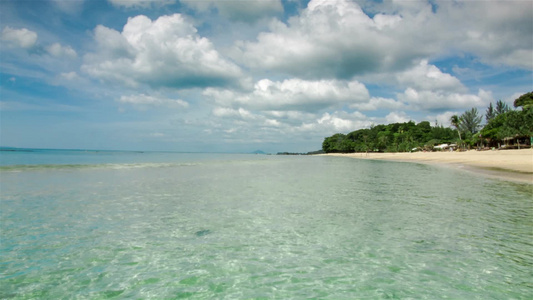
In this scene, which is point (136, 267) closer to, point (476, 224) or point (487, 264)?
point (487, 264)

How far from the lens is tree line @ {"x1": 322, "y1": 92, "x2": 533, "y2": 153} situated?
65062 millimetres

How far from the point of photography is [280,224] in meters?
9.60

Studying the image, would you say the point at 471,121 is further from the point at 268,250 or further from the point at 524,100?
the point at 268,250

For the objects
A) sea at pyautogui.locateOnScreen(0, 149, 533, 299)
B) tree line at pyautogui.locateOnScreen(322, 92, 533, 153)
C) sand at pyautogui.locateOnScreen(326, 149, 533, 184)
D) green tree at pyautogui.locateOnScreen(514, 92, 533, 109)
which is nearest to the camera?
sea at pyautogui.locateOnScreen(0, 149, 533, 299)

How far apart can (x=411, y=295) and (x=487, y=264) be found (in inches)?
102

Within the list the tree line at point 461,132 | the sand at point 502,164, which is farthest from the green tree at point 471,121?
the sand at point 502,164

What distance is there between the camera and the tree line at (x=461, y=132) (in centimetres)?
6506

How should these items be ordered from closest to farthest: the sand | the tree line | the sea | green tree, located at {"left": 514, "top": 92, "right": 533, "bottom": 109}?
the sea
the sand
the tree line
green tree, located at {"left": 514, "top": 92, "right": 533, "bottom": 109}

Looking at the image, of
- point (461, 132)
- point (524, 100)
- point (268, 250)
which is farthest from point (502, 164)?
point (461, 132)

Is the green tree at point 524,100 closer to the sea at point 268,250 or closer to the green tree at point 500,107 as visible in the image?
the green tree at point 500,107

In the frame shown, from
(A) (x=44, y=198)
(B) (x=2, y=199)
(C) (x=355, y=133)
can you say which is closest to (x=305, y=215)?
(A) (x=44, y=198)

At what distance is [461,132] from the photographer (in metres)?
110

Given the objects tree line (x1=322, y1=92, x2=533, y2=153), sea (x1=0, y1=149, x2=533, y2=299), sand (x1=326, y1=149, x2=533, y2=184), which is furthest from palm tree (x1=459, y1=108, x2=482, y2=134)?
sea (x1=0, y1=149, x2=533, y2=299)

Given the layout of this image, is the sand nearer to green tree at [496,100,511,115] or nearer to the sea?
the sea
